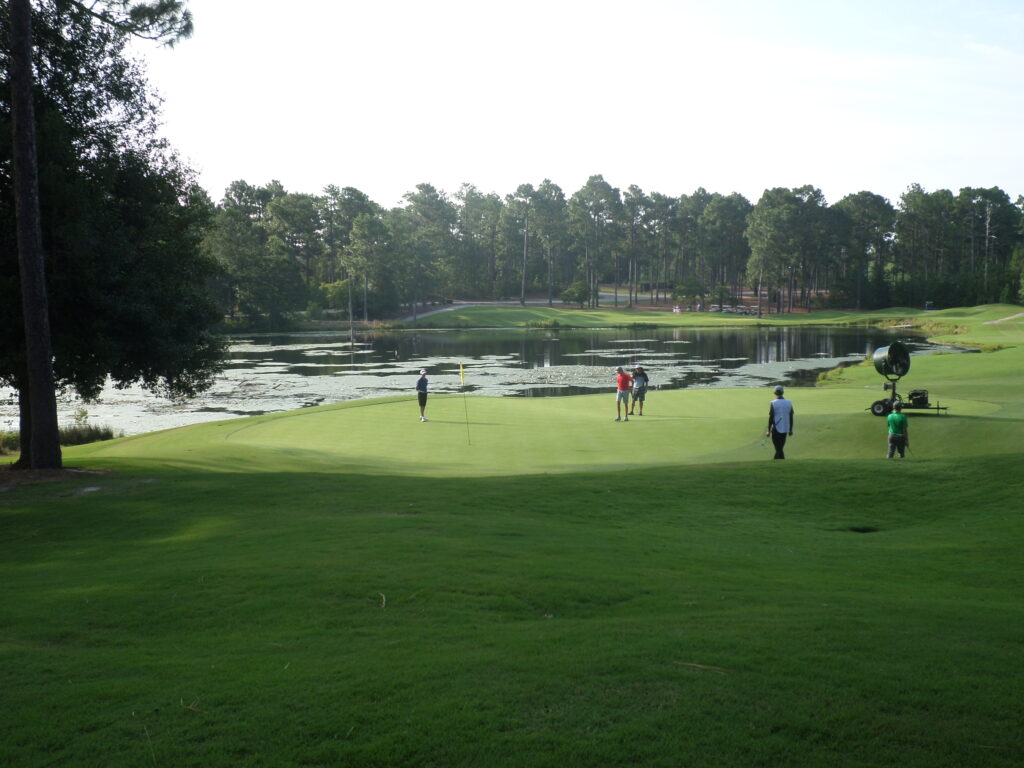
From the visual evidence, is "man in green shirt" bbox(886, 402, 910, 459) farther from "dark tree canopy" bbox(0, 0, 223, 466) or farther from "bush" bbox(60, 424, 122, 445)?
"bush" bbox(60, 424, 122, 445)

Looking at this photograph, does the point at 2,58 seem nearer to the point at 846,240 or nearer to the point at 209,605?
the point at 209,605

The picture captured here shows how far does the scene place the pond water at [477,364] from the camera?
43250mm

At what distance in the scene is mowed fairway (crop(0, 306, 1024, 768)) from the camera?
16.1 feet

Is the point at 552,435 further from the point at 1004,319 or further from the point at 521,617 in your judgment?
the point at 1004,319

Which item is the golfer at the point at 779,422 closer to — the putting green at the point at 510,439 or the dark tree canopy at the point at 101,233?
the putting green at the point at 510,439

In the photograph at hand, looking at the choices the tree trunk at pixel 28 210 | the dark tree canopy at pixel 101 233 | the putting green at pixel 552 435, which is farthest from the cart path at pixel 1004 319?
the tree trunk at pixel 28 210

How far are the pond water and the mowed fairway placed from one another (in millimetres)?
19214

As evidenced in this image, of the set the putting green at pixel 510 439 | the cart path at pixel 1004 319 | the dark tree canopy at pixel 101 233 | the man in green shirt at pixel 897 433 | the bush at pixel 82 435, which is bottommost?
the bush at pixel 82 435

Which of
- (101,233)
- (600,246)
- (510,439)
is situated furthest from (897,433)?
(600,246)

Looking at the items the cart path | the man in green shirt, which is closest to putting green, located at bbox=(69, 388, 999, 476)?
the man in green shirt

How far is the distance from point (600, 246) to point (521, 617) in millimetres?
145874

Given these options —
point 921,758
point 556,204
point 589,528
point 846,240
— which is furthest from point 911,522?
point 556,204

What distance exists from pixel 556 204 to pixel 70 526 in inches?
5785

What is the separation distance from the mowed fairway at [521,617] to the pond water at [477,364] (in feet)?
63.0
